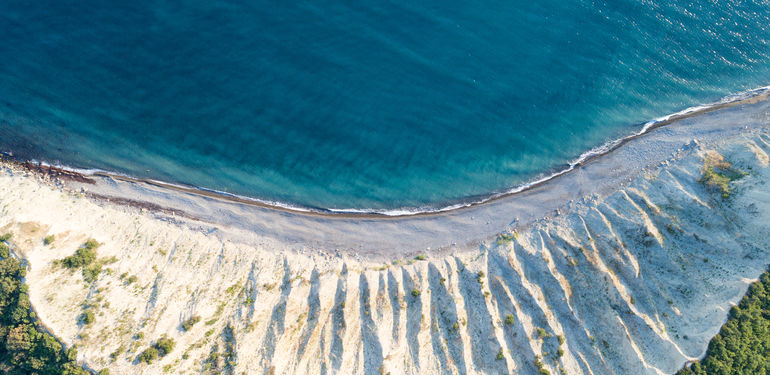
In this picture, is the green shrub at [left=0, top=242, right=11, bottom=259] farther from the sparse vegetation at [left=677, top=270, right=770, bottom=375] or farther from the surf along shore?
the sparse vegetation at [left=677, top=270, right=770, bottom=375]

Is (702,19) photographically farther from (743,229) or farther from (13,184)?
(13,184)

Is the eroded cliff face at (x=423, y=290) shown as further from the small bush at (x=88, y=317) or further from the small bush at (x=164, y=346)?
the small bush at (x=164, y=346)

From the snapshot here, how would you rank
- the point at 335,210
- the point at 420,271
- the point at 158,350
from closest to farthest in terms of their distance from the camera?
the point at 158,350 → the point at 420,271 → the point at 335,210

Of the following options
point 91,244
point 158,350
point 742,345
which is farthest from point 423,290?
point 91,244

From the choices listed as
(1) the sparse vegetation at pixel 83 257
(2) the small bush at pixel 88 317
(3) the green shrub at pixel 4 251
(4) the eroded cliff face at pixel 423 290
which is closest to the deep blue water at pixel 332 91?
(4) the eroded cliff face at pixel 423 290

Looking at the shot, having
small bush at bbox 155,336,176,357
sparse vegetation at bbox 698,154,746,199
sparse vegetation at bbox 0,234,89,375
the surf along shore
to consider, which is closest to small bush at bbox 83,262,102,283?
the surf along shore

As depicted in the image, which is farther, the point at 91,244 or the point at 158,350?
the point at 91,244

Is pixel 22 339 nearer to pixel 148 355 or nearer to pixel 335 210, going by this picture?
pixel 148 355
